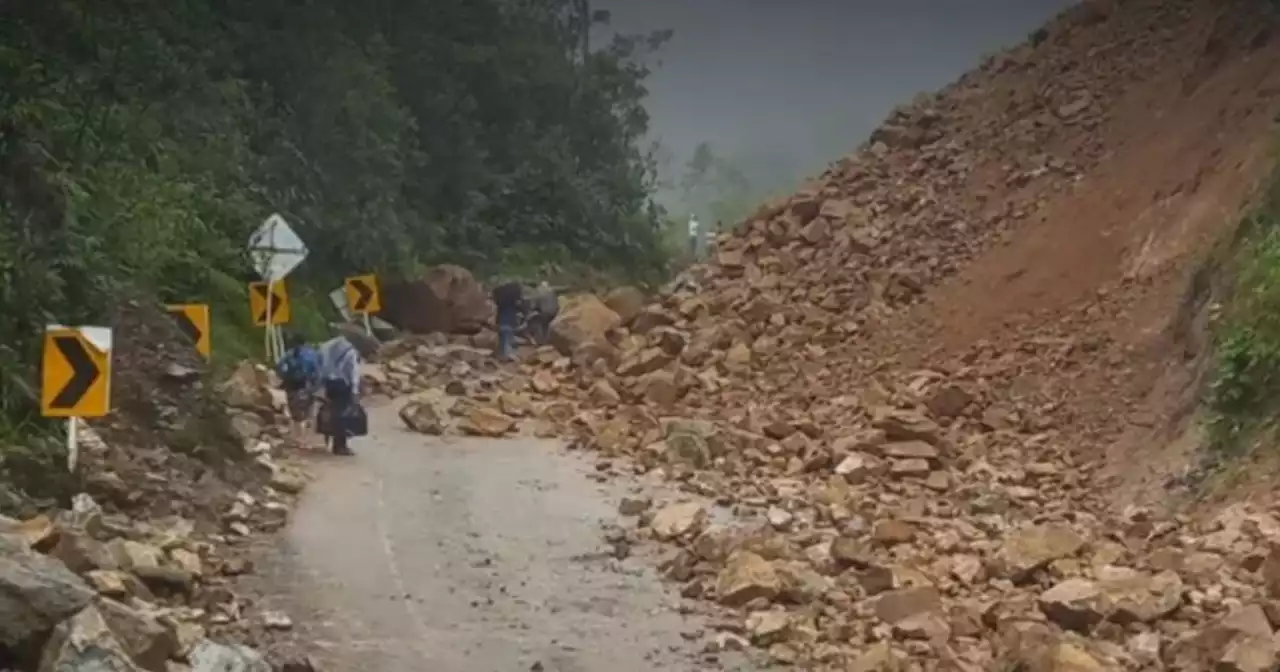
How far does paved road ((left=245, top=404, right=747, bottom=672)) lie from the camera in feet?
22.2

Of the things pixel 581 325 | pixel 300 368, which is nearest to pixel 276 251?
pixel 300 368

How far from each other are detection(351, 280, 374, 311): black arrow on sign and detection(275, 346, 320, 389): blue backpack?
5914mm

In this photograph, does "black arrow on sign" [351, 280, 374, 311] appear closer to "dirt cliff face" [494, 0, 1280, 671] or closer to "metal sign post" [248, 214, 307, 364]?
"dirt cliff face" [494, 0, 1280, 671]

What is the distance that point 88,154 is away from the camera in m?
12.9

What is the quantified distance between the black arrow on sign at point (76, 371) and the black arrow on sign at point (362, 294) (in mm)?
11747

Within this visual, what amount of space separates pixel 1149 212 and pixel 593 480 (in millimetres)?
7120

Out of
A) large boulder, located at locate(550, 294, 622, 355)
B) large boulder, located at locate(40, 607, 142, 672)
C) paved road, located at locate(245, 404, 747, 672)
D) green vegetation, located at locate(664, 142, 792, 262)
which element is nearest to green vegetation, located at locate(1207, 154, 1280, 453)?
paved road, located at locate(245, 404, 747, 672)

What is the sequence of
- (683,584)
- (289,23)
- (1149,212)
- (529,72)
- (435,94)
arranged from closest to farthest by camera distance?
(683,584) → (1149,212) → (289,23) → (435,94) → (529,72)

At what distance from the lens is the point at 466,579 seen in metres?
8.03

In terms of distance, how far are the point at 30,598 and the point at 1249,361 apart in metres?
7.36

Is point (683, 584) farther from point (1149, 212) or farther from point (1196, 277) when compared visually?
point (1149, 212)

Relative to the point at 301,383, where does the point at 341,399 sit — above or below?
below

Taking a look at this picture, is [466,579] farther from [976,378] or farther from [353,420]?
[976,378]

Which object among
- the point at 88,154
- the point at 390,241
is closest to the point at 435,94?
the point at 390,241
